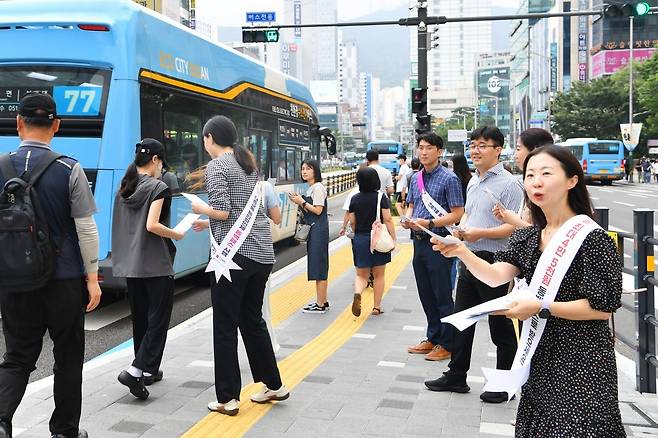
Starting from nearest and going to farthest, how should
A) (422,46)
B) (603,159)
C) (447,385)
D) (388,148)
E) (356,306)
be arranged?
(447,385) → (356,306) → (422,46) → (603,159) → (388,148)

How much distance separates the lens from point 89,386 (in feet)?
16.6

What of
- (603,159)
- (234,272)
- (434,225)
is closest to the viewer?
(234,272)

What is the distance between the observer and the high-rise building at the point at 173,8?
53419 mm

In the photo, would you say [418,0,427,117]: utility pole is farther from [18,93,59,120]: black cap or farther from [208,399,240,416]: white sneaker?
[18,93,59,120]: black cap

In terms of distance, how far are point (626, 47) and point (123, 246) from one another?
73.2 meters

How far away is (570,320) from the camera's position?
99.7 inches

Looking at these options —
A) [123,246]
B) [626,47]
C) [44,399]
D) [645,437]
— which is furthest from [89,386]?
[626,47]

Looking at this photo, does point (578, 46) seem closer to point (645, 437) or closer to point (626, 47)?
point (626, 47)

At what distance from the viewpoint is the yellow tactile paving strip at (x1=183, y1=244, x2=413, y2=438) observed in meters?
4.27

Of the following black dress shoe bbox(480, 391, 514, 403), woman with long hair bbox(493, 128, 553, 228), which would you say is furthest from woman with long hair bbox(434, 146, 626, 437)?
black dress shoe bbox(480, 391, 514, 403)

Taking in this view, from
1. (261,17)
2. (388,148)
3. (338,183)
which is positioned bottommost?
(338,183)

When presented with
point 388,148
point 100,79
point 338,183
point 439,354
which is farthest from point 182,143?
point 388,148

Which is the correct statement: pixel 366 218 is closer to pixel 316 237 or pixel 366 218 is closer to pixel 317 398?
pixel 316 237

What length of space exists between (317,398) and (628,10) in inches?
531
